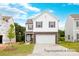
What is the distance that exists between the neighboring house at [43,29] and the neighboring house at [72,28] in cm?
52

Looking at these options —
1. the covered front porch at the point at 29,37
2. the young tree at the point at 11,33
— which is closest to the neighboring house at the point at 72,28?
the covered front porch at the point at 29,37

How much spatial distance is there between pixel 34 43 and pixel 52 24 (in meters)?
1.16

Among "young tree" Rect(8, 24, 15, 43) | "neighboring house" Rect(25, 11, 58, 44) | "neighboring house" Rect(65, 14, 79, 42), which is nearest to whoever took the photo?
"young tree" Rect(8, 24, 15, 43)

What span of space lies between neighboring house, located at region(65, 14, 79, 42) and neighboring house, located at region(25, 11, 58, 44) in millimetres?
519

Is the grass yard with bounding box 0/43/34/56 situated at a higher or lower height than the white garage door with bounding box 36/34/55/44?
lower

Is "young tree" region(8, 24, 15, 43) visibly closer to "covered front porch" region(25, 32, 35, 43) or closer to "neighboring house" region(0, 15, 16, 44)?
"neighboring house" region(0, 15, 16, 44)

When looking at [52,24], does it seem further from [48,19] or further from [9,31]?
[9,31]

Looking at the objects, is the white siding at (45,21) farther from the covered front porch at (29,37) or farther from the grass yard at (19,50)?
the grass yard at (19,50)

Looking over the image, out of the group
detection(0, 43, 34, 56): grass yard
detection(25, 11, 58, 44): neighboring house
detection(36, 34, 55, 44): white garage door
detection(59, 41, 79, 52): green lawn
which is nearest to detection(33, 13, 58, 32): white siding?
detection(25, 11, 58, 44): neighboring house

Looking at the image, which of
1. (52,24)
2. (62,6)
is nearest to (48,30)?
(52,24)

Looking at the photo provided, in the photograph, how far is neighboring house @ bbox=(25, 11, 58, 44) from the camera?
16328 millimetres

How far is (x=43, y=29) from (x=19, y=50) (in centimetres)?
171

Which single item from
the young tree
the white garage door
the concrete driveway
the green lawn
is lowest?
the concrete driveway

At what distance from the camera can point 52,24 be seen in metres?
16.4
